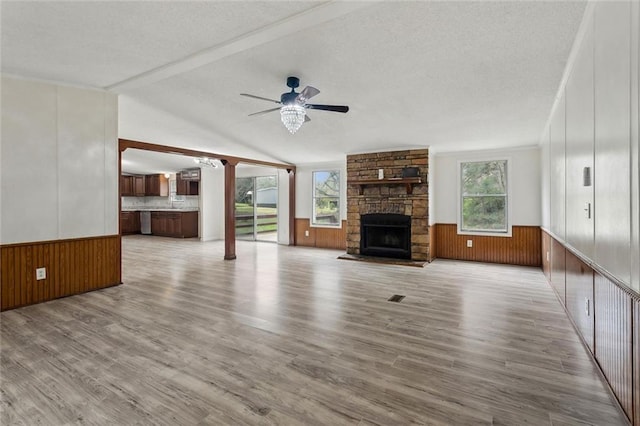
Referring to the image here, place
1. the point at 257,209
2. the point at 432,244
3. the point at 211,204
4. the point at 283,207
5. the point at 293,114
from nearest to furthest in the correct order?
1. the point at 293,114
2. the point at 432,244
3. the point at 283,207
4. the point at 257,209
5. the point at 211,204

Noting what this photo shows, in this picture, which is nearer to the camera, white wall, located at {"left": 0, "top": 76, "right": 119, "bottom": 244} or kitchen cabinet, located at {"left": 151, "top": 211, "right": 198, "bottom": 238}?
white wall, located at {"left": 0, "top": 76, "right": 119, "bottom": 244}

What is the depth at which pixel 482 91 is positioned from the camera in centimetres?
388

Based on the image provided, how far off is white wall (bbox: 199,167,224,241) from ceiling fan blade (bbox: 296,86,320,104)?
7.36 meters

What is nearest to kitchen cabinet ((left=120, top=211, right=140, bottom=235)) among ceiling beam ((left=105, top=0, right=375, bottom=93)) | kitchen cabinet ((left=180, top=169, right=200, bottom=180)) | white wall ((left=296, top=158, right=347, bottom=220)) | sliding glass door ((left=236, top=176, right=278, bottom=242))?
kitchen cabinet ((left=180, top=169, right=200, bottom=180))

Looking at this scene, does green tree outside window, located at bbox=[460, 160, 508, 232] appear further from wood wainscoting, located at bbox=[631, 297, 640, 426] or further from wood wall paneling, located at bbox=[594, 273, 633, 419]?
wood wainscoting, located at bbox=[631, 297, 640, 426]

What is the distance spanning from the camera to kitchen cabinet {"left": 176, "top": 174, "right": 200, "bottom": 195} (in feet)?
34.4

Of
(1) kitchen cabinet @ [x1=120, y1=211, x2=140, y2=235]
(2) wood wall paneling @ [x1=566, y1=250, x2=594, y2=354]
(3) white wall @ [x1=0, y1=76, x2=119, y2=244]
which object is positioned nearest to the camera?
(2) wood wall paneling @ [x1=566, y1=250, x2=594, y2=354]

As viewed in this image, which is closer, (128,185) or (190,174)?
(190,174)

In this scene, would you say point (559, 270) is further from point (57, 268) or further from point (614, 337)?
point (57, 268)

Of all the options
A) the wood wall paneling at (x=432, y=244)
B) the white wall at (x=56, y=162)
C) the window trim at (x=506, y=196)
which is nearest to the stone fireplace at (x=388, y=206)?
the wood wall paneling at (x=432, y=244)

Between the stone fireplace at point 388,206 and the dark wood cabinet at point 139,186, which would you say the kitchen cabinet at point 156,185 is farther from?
the stone fireplace at point 388,206

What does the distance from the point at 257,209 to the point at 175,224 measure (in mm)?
3021

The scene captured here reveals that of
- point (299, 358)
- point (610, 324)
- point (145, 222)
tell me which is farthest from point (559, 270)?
point (145, 222)

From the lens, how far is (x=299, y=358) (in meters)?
2.45
